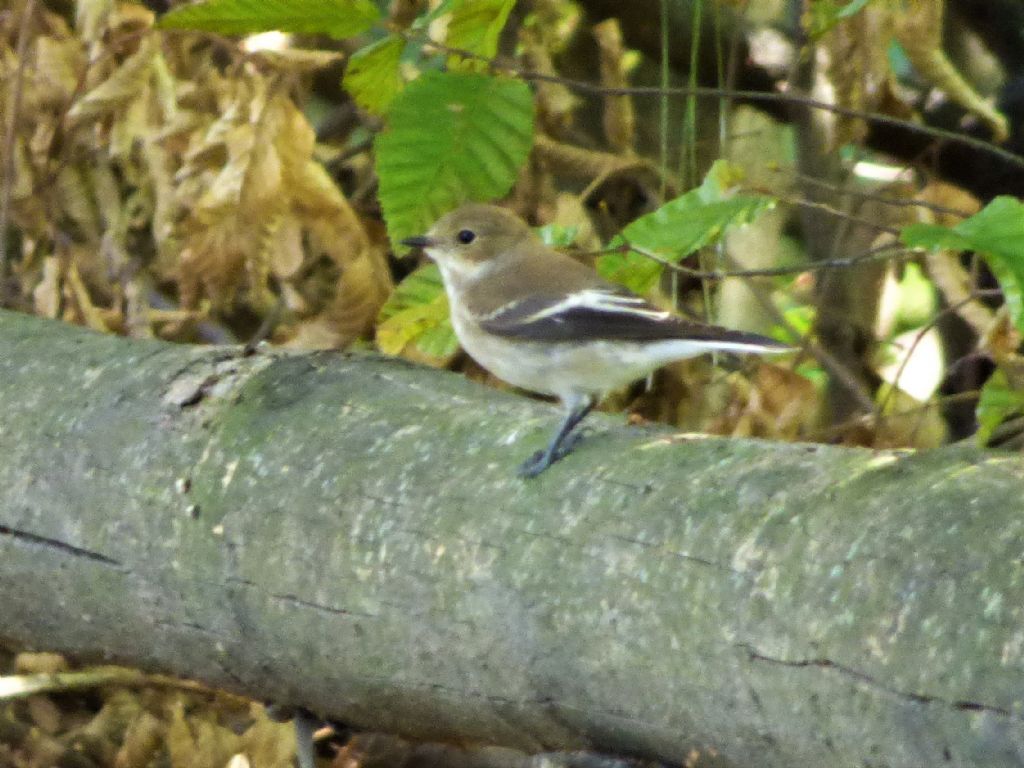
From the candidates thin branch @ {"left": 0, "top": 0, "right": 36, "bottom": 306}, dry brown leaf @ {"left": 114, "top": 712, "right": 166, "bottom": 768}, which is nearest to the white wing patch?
dry brown leaf @ {"left": 114, "top": 712, "right": 166, "bottom": 768}

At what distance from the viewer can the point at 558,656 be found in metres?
2.01

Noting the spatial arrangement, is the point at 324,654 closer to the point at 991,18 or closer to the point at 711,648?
the point at 711,648

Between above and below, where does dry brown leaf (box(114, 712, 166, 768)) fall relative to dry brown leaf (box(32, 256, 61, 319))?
below

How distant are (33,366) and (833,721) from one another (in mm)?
1825

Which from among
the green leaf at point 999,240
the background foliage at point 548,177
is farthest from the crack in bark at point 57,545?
the green leaf at point 999,240

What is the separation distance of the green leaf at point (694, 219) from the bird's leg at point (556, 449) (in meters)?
0.36

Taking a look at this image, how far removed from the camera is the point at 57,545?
8.47 feet

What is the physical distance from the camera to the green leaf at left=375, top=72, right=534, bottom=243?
2.87 metres

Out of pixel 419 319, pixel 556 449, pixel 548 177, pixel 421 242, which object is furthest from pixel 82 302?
pixel 556 449

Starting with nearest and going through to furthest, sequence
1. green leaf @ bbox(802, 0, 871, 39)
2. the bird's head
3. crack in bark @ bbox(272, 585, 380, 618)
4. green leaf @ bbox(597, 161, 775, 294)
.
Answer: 1. crack in bark @ bbox(272, 585, 380, 618)
2. green leaf @ bbox(597, 161, 775, 294)
3. green leaf @ bbox(802, 0, 871, 39)
4. the bird's head

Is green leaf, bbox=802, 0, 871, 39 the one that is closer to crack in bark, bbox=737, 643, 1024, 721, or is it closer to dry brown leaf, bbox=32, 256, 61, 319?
crack in bark, bbox=737, 643, 1024, 721

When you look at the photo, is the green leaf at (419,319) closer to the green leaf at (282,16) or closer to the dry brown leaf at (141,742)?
→ the green leaf at (282,16)

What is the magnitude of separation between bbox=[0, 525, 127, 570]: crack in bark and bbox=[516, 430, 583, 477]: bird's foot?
31.0 inches

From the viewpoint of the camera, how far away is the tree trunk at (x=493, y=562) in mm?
1673
